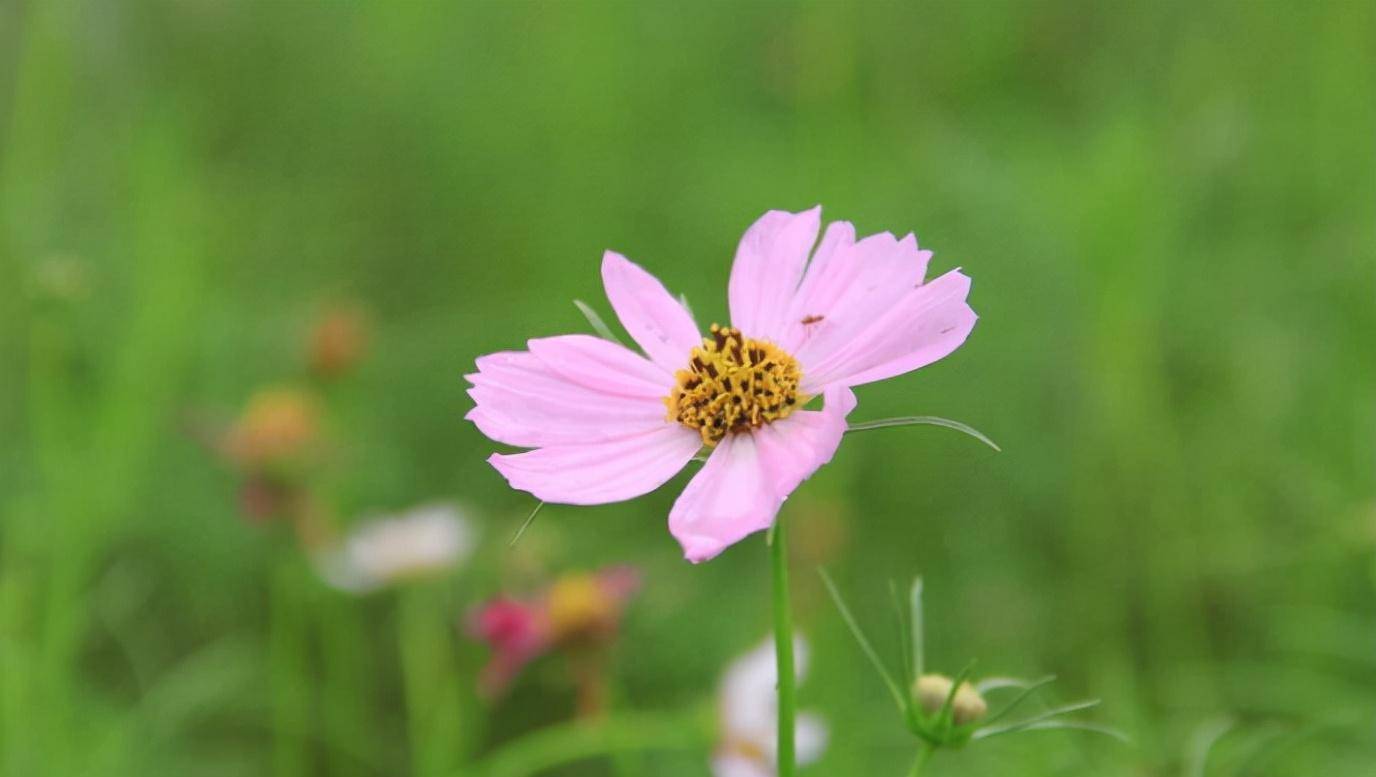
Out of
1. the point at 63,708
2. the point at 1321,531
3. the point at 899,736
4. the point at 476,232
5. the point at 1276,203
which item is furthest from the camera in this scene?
→ the point at 476,232

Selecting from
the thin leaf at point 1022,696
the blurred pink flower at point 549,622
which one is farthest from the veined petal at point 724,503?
the blurred pink flower at point 549,622

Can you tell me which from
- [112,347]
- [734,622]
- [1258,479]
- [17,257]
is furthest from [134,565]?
[1258,479]

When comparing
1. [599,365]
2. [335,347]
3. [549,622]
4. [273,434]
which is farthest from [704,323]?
[599,365]

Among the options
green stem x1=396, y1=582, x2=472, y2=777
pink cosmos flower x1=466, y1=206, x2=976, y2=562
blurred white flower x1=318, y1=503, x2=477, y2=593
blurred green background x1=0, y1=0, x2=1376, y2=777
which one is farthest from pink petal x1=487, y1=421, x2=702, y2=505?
blurred white flower x1=318, y1=503, x2=477, y2=593

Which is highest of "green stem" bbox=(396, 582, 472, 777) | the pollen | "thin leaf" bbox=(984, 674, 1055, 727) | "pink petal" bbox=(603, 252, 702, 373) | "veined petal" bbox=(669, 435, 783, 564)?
"green stem" bbox=(396, 582, 472, 777)

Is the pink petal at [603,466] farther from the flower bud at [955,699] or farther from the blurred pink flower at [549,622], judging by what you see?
the blurred pink flower at [549,622]

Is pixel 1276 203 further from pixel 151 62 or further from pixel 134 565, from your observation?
pixel 151 62

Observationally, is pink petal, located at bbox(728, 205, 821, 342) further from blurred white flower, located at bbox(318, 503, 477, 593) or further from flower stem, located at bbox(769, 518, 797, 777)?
blurred white flower, located at bbox(318, 503, 477, 593)

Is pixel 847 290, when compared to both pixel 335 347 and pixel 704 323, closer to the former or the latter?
pixel 335 347
